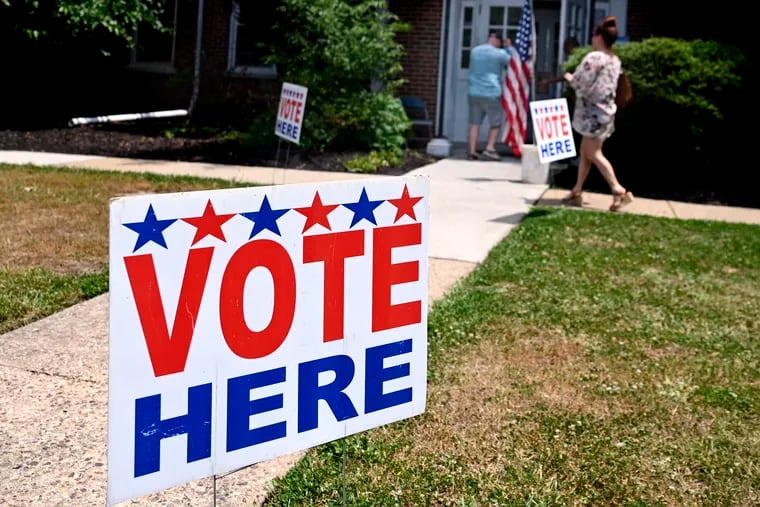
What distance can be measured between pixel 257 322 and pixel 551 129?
7927 millimetres

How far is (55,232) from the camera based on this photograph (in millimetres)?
7180

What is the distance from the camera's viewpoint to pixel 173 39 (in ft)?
59.8

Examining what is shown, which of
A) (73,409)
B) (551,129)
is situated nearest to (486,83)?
(551,129)

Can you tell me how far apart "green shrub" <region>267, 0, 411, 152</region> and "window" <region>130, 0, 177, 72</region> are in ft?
17.9

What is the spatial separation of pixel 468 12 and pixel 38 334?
12606 millimetres

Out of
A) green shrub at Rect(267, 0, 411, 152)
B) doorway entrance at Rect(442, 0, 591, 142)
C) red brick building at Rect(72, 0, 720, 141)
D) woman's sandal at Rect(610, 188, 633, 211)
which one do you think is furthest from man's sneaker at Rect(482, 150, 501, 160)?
woman's sandal at Rect(610, 188, 633, 211)

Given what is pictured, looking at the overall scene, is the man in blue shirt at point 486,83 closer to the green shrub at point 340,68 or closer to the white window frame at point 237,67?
the green shrub at point 340,68

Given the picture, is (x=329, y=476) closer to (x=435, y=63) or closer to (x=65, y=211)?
(x=65, y=211)

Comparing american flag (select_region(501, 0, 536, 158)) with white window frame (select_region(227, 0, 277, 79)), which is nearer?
american flag (select_region(501, 0, 536, 158))

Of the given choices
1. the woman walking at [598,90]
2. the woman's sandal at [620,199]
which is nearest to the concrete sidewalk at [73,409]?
the woman walking at [598,90]

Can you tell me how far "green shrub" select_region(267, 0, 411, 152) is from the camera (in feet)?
42.9

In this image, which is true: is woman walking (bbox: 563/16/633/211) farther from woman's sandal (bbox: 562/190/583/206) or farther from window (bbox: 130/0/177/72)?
window (bbox: 130/0/177/72)

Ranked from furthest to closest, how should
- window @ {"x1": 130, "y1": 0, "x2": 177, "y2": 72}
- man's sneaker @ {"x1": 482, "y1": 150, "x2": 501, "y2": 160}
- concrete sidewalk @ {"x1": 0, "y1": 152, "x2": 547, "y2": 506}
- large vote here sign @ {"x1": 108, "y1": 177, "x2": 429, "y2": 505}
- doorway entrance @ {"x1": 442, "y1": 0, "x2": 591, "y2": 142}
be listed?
1. window @ {"x1": 130, "y1": 0, "x2": 177, "y2": 72}
2. doorway entrance @ {"x1": 442, "y1": 0, "x2": 591, "y2": 142}
3. man's sneaker @ {"x1": 482, "y1": 150, "x2": 501, "y2": 160}
4. concrete sidewalk @ {"x1": 0, "y1": 152, "x2": 547, "y2": 506}
5. large vote here sign @ {"x1": 108, "y1": 177, "x2": 429, "y2": 505}

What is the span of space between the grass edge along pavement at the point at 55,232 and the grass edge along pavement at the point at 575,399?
2.25 m
